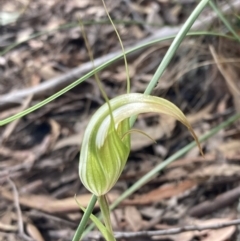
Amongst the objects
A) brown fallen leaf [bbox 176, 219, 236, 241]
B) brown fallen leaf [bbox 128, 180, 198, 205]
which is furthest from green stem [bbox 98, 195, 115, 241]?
brown fallen leaf [bbox 128, 180, 198, 205]

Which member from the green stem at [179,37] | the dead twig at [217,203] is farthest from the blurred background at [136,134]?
the green stem at [179,37]

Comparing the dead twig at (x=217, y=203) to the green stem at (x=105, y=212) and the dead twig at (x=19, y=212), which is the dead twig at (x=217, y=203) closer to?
the dead twig at (x=19, y=212)

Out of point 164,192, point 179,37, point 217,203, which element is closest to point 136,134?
point 164,192

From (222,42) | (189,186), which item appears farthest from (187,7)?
(189,186)

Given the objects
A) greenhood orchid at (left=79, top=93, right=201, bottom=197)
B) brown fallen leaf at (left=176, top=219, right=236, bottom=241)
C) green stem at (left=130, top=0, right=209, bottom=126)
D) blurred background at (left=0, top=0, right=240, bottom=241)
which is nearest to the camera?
greenhood orchid at (left=79, top=93, right=201, bottom=197)

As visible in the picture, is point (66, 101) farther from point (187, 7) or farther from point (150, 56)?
point (187, 7)

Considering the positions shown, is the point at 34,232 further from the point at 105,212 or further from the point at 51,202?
the point at 105,212

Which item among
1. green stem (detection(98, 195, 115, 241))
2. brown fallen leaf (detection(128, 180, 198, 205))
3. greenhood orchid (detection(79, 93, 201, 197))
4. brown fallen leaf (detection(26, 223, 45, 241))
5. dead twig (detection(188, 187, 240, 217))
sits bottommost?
dead twig (detection(188, 187, 240, 217))

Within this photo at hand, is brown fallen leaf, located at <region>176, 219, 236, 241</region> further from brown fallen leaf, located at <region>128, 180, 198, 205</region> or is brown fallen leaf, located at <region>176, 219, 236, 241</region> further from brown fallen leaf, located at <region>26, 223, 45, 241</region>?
brown fallen leaf, located at <region>26, 223, 45, 241</region>
